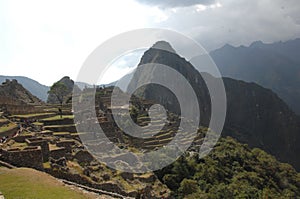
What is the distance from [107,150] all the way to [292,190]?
3304 centimetres

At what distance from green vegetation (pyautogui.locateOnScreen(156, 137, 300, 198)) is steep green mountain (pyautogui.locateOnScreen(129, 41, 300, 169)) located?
292ft

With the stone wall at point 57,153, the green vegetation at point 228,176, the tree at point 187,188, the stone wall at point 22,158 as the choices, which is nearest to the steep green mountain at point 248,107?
the green vegetation at point 228,176

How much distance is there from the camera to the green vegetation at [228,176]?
98.2ft

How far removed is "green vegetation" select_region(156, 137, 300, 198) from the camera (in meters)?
29.9

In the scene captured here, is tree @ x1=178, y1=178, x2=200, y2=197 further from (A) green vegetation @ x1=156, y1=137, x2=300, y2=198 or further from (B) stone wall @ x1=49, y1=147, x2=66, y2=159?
(B) stone wall @ x1=49, y1=147, x2=66, y2=159

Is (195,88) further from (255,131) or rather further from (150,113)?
(150,113)

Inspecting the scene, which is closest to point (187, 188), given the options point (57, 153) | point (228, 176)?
point (57, 153)

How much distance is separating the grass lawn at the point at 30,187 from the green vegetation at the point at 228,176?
17.0m

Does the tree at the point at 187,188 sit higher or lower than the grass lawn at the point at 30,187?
lower

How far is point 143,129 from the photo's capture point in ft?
149

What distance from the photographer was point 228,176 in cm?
4147

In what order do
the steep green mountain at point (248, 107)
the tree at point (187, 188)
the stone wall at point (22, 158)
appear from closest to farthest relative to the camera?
1. the stone wall at point (22, 158)
2. the tree at point (187, 188)
3. the steep green mountain at point (248, 107)

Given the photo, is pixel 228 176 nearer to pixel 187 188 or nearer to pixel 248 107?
pixel 187 188

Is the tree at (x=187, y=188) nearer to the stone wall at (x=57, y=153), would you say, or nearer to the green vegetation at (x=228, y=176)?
the green vegetation at (x=228, y=176)
